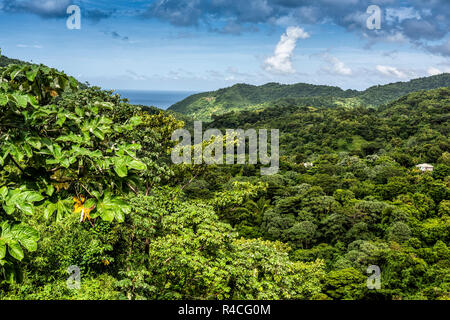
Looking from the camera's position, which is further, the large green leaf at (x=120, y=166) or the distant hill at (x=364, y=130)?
the distant hill at (x=364, y=130)

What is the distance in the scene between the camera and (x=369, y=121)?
96125 millimetres

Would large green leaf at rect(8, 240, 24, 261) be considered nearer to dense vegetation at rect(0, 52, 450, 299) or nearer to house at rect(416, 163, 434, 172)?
dense vegetation at rect(0, 52, 450, 299)

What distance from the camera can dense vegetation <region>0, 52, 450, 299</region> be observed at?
2.25 metres

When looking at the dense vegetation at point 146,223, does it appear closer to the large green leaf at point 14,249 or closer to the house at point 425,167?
the large green leaf at point 14,249

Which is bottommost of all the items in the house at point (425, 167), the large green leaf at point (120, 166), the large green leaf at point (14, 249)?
the house at point (425, 167)

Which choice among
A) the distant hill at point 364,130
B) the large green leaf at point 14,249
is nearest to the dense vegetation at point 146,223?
the large green leaf at point 14,249

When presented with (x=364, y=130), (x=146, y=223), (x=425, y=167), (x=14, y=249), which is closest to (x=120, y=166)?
(x=14, y=249)

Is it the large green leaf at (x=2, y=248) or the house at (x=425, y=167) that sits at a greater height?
the large green leaf at (x=2, y=248)

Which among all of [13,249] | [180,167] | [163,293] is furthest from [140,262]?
[13,249]

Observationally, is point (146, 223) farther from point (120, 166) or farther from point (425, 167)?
point (425, 167)

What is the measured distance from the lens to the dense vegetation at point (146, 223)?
2252 mm

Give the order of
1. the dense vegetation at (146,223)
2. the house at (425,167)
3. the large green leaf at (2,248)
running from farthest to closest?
the house at (425,167), the dense vegetation at (146,223), the large green leaf at (2,248)

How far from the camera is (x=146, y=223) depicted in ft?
21.9
